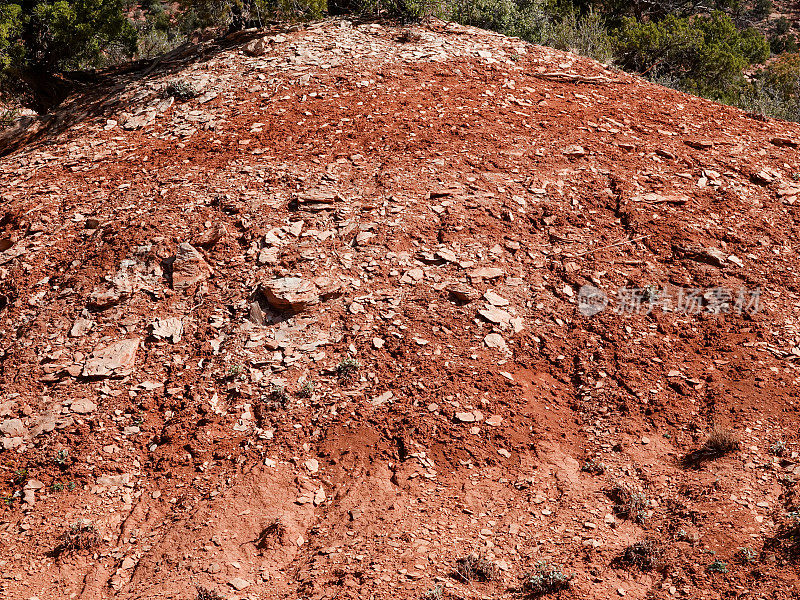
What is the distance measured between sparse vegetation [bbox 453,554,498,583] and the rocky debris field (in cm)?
1

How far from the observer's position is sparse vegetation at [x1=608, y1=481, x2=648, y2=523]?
4188 mm

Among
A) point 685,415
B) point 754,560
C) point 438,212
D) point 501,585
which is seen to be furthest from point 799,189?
point 501,585

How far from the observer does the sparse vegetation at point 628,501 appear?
13.7ft

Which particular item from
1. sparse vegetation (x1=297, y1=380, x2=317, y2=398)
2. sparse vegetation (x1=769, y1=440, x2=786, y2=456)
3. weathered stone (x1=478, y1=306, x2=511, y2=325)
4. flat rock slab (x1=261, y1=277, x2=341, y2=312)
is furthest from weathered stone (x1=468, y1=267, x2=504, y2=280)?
sparse vegetation (x1=769, y1=440, x2=786, y2=456)

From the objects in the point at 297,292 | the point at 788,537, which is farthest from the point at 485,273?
the point at 788,537

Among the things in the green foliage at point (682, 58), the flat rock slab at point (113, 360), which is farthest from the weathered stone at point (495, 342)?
the green foliage at point (682, 58)

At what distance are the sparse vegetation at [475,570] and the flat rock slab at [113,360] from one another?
2766 millimetres

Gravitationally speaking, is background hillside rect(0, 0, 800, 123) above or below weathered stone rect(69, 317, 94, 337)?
above

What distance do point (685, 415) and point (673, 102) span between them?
3.95 m

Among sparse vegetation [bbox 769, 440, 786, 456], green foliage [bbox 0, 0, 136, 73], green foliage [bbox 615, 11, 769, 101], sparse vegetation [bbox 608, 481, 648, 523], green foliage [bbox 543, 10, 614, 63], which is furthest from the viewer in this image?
green foliage [bbox 615, 11, 769, 101]

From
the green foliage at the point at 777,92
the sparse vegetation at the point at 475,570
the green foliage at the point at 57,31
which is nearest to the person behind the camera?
the sparse vegetation at the point at 475,570

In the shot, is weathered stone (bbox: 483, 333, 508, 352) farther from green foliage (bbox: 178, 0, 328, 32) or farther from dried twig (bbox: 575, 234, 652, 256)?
green foliage (bbox: 178, 0, 328, 32)

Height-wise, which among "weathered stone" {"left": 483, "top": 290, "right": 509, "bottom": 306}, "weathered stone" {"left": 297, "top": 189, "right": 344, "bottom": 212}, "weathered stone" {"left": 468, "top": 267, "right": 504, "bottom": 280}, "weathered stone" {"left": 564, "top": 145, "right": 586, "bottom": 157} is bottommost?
"weathered stone" {"left": 483, "top": 290, "right": 509, "bottom": 306}

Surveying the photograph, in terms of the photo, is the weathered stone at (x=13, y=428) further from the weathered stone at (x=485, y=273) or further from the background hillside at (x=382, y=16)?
the background hillside at (x=382, y=16)
